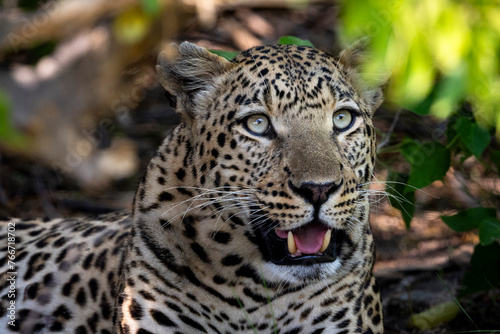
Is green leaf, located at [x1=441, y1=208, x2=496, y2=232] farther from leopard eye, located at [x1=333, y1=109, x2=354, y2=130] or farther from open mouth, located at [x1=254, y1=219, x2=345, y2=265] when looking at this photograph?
open mouth, located at [x1=254, y1=219, x2=345, y2=265]

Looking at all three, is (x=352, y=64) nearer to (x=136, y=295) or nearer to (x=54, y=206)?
(x=136, y=295)

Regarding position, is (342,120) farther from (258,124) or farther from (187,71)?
(187,71)

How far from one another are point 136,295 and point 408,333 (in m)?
2.61

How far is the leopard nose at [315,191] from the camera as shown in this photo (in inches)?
150

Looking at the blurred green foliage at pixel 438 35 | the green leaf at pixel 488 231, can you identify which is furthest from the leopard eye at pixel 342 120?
the green leaf at pixel 488 231

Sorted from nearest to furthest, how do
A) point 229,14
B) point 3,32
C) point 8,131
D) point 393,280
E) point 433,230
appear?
point 8,131, point 393,280, point 433,230, point 3,32, point 229,14

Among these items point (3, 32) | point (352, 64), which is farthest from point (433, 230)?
point (3, 32)

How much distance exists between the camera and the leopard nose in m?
3.82

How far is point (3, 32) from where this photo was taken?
9.97m

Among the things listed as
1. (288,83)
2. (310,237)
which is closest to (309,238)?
(310,237)

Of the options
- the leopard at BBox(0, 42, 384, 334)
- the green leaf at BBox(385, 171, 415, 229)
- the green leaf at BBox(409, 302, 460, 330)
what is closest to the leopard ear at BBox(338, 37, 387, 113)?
the leopard at BBox(0, 42, 384, 334)

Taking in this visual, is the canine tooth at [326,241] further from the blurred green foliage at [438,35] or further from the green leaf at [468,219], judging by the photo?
the green leaf at [468,219]

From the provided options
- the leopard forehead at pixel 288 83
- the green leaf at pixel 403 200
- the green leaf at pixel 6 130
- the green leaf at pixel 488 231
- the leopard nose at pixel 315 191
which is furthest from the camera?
the green leaf at pixel 403 200

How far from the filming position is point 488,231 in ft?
16.7
